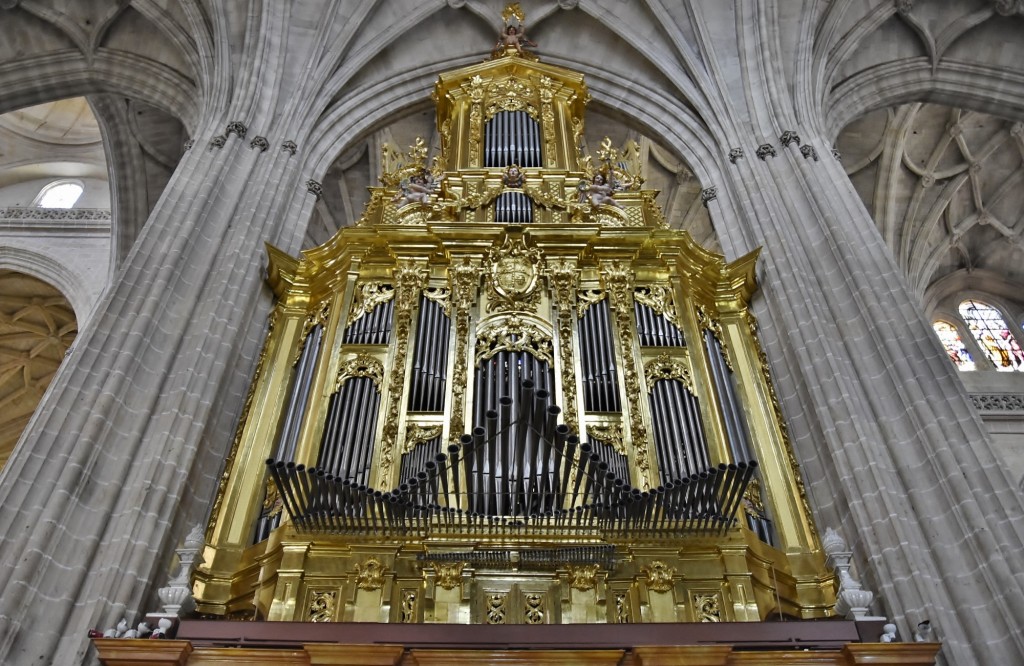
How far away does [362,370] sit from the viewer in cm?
900

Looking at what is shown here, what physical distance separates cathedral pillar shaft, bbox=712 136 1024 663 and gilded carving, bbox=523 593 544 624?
2.92 meters

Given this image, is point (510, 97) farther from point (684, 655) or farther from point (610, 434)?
point (684, 655)

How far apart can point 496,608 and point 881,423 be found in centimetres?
425

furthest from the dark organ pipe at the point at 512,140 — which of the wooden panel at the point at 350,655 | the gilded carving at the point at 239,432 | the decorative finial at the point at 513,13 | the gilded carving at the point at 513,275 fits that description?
the wooden panel at the point at 350,655

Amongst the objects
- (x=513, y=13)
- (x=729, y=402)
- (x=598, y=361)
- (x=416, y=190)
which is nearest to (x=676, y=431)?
(x=729, y=402)

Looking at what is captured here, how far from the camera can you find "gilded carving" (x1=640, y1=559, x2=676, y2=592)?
282 inches

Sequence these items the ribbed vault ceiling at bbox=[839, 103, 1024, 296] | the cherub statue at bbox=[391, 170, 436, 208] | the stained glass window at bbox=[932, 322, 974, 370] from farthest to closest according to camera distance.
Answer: the stained glass window at bbox=[932, 322, 974, 370]
the ribbed vault ceiling at bbox=[839, 103, 1024, 296]
the cherub statue at bbox=[391, 170, 436, 208]

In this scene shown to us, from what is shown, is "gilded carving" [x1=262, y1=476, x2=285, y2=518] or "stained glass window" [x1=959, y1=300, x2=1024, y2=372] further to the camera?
"stained glass window" [x1=959, y1=300, x2=1024, y2=372]

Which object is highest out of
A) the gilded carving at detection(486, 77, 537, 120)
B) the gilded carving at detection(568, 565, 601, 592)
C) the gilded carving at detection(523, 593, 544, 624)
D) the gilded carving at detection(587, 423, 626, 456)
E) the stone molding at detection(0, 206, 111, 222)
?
the stone molding at detection(0, 206, 111, 222)

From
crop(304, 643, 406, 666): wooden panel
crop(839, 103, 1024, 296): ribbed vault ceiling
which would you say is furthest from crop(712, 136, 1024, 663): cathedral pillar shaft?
crop(839, 103, 1024, 296): ribbed vault ceiling

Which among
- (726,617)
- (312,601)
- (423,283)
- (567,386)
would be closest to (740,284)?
(567,386)

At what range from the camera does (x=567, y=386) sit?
8.68 meters

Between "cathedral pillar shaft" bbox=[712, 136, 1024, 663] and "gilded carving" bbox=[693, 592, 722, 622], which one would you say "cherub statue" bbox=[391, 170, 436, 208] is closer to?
"cathedral pillar shaft" bbox=[712, 136, 1024, 663]

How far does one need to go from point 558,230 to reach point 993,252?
48.8ft
